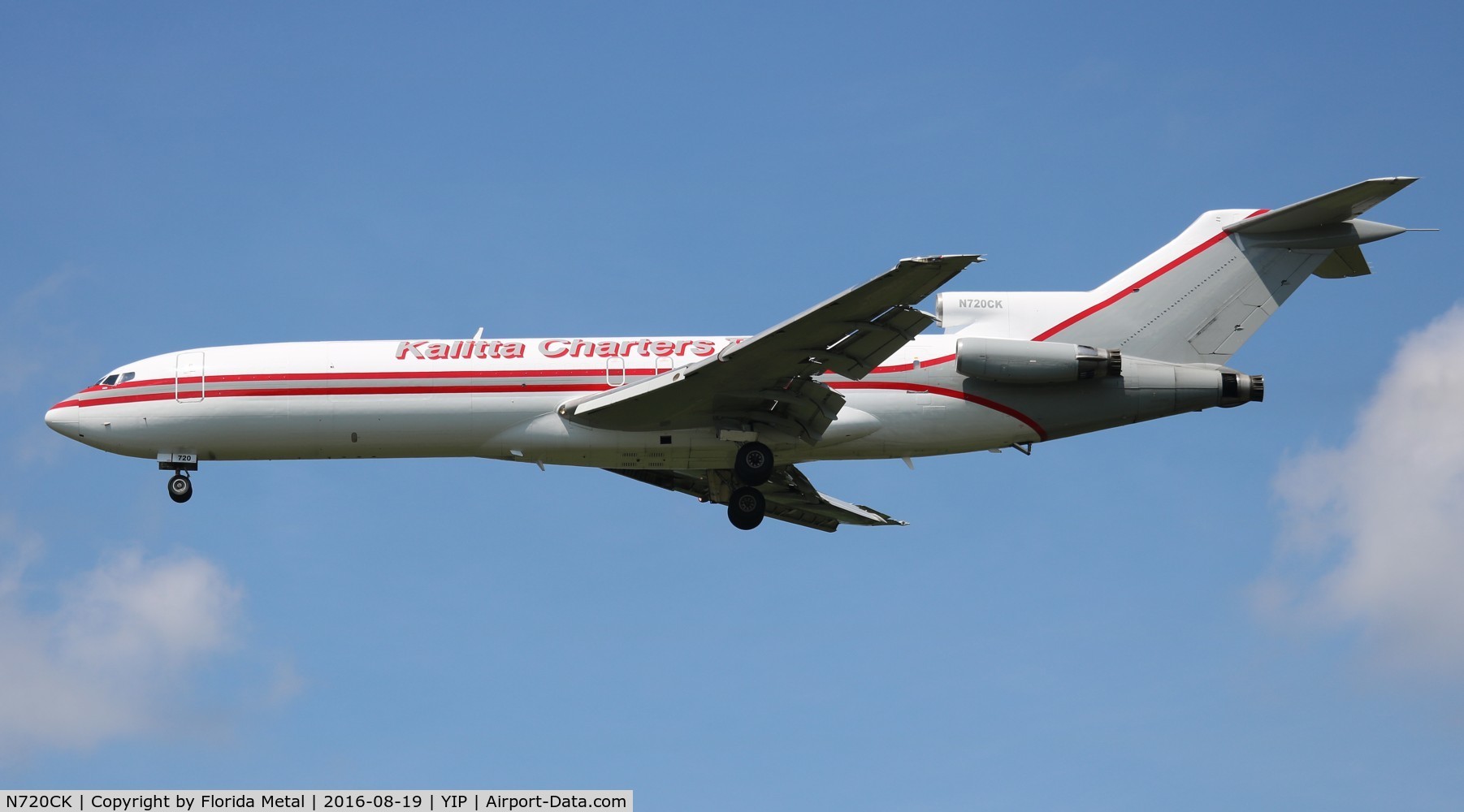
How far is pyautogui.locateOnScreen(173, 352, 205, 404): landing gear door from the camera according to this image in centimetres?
3453

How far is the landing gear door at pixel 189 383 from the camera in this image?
113ft

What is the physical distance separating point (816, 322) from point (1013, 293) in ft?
20.5

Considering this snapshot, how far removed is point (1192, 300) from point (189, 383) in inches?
830

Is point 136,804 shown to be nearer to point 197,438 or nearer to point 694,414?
point 197,438

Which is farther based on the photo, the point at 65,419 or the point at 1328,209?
the point at 65,419

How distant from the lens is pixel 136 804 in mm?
27281

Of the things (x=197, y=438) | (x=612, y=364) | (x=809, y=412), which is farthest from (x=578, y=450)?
(x=197, y=438)

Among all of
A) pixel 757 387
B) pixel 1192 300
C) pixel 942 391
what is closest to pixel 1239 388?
pixel 1192 300

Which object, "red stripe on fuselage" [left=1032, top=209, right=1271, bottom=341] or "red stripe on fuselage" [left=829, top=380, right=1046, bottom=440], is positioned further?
"red stripe on fuselage" [left=1032, top=209, right=1271, bottom=341]

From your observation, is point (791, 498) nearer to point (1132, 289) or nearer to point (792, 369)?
point (792, 369)

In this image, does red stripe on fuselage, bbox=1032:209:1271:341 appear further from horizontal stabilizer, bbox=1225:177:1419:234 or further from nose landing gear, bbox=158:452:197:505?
nose landing gear, bbox=158:452:197:505

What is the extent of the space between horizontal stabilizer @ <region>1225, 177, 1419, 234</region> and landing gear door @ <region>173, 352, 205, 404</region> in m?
21.9

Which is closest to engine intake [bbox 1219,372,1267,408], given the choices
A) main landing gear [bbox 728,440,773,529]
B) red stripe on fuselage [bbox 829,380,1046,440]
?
red stripe on fuselage [bbox 829,380,1046,440]

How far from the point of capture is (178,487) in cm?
3478
